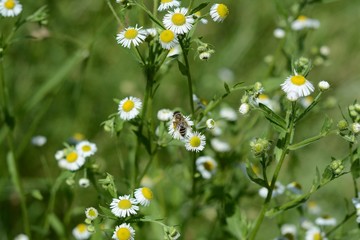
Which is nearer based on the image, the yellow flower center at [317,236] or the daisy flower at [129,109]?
the daisy flower at [129,109]

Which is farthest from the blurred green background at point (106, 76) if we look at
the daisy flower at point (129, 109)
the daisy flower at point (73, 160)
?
the daisy flower at point (129, 109)

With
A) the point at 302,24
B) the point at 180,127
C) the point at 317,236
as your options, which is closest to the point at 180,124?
the point at 180,127

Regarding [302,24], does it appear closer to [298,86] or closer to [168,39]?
[298,86]

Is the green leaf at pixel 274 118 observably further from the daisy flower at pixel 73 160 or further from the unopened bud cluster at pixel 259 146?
the daisy flower at pixel 73 160

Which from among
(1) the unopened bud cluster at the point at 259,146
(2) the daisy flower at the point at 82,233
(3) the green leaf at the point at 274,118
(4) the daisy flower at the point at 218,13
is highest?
(4) the daisy flower at the point at 218,13

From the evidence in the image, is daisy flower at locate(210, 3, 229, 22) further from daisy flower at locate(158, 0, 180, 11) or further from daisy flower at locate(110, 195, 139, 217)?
daisy flower at locate(110, 195, 139, 217)

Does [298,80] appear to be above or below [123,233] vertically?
above
